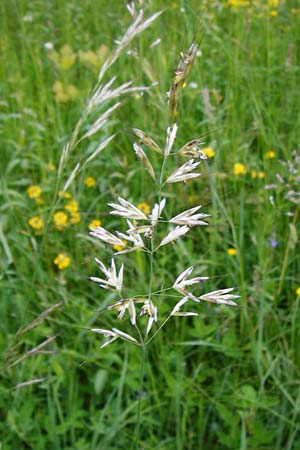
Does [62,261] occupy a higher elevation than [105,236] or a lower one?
lower

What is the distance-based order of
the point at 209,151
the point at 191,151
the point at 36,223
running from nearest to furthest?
1. the point at 191,151
2. the point at 36,223
3. the point at 209,151

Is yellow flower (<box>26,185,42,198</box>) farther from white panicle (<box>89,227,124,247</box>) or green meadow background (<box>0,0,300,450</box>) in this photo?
white panicle (<box>89,227,124,247</box>)

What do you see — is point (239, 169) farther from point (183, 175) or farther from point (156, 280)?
point (183, 175)

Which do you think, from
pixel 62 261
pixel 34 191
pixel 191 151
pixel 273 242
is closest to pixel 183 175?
pixel 191 151

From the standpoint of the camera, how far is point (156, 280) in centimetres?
183

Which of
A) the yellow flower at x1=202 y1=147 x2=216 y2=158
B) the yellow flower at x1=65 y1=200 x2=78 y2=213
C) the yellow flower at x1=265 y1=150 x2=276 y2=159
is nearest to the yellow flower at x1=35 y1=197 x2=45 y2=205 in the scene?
the yellow flower at x1=65 y1=200 x2=78 y2=213

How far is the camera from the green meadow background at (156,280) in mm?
1516

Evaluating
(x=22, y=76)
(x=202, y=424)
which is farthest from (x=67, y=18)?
(x=202, y=424)

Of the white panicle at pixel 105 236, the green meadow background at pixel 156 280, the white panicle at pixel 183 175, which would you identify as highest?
the white panicle at pixel 183 175

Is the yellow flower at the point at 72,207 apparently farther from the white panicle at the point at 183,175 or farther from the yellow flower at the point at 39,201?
the white panicle at the point at 183,175

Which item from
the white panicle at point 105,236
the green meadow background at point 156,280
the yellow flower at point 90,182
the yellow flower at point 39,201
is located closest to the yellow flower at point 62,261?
the green meadow background at point 156,280

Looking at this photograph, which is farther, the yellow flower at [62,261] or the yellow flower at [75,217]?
the yellow flower at [75,217]

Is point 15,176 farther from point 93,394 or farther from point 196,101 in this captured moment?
point 93,394

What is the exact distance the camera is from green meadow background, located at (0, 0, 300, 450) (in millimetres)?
1516
